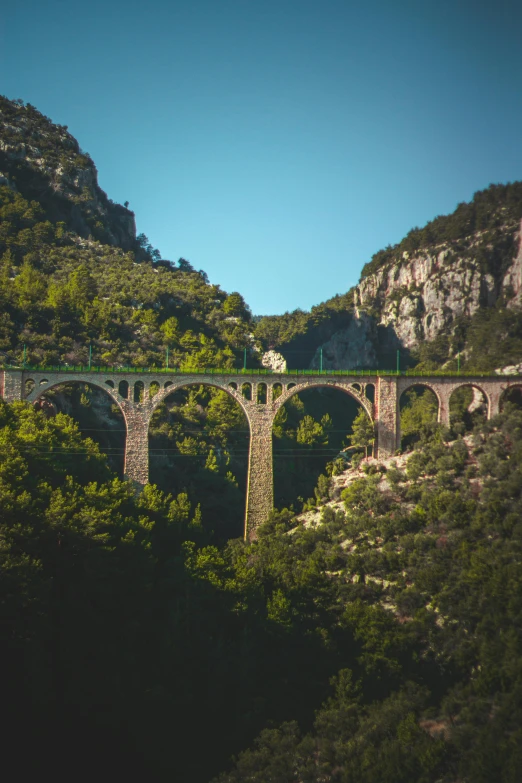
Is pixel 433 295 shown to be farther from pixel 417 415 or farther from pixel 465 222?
pixel 417 415

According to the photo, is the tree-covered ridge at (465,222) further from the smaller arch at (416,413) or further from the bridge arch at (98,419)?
the bridge arch at (98,419)

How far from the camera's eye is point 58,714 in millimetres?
26672

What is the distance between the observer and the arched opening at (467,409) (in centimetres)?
4807

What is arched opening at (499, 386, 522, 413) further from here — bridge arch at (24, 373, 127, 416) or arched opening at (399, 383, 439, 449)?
bridge arch at (24, 373, 127, 416)

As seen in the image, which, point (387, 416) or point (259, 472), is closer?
point (259, 472)

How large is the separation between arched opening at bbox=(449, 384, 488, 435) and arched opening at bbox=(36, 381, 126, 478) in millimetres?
20119

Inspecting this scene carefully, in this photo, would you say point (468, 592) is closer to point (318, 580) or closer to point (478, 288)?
point (318, 580)

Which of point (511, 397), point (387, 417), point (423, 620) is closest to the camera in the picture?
point (423, 620)

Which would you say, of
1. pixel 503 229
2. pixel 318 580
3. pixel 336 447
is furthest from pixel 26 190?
pixel 318 580

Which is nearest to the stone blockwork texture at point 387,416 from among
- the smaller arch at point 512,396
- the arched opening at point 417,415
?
the arched opening at point 417,415

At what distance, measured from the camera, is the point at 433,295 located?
77188 millimetres

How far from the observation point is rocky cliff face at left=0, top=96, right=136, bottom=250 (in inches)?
2953

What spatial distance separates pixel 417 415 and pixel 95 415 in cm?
2500

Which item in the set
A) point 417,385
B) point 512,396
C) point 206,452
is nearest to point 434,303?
point 512,396
